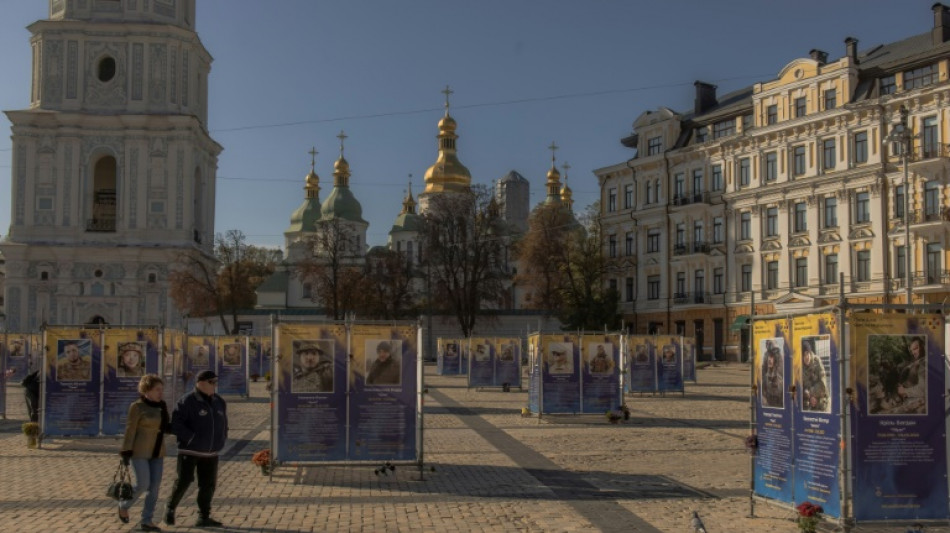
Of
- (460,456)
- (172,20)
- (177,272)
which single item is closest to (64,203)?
(177,272)

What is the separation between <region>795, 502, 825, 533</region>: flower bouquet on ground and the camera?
1031 cm

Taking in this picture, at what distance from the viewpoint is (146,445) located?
11219 millimetres

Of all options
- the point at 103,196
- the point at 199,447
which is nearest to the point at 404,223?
the point at 103,196

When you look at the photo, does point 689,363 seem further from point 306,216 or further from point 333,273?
point 306,216

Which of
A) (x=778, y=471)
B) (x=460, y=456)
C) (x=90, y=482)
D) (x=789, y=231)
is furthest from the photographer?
(x=789, y=231)

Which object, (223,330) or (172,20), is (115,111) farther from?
(223,330)

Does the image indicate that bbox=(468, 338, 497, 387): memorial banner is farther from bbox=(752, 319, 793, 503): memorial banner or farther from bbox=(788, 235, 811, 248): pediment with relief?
bbox=(752, 319, 793, 503): memorial banner

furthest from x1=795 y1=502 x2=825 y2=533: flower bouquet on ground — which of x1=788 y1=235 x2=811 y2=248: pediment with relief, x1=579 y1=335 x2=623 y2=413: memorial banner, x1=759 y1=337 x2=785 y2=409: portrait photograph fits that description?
x1=788 y1=235 x2=811 y2=248: pediment with relief

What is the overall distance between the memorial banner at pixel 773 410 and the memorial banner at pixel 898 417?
1018mm

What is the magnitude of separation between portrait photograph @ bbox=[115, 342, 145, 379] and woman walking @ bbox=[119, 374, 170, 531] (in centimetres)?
886

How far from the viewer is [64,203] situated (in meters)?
68.3

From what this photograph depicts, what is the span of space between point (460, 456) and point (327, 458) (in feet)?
10.8

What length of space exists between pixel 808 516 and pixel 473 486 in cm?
513

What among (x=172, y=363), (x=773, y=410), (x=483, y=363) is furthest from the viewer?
(x=483, y=363)
